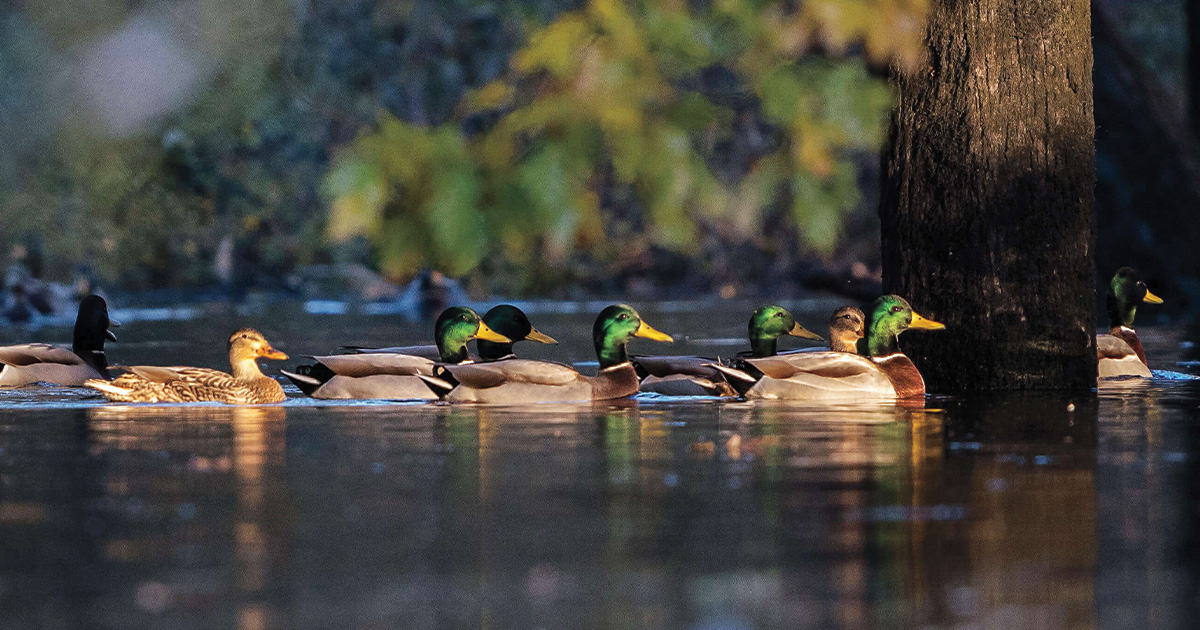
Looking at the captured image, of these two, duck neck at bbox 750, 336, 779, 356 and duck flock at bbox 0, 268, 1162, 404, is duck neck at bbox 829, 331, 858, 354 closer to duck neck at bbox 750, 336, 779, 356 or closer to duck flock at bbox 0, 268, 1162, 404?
duck flock at bbox 0, 268, 1162, 404

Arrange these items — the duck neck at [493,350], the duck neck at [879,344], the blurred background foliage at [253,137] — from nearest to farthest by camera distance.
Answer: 1. the duck neck at [879,344]
2. the duck neck at [493,350]
3. the blurred background foliage at [253,137]

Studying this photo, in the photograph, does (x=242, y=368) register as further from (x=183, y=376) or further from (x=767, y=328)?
(x=767, y=328)

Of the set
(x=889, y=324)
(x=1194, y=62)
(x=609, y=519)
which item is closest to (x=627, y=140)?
(x=609, y=519)

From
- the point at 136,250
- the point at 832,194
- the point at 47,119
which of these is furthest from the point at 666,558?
the point at 136,250

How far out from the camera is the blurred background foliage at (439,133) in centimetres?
942

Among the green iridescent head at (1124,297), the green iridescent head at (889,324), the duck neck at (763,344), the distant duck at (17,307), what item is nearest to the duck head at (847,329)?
the duck neck at (763,344)

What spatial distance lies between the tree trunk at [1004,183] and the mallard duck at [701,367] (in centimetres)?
164

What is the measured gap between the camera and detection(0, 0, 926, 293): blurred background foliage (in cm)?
942

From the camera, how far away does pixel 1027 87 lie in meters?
14.4

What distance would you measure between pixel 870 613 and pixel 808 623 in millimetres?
220

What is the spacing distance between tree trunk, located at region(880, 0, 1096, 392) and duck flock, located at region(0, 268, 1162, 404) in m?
0.42

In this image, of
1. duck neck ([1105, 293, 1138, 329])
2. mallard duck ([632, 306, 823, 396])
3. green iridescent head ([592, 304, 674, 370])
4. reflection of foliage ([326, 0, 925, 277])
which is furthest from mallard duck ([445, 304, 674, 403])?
duck neck ([1105, 293, 1138, 329])

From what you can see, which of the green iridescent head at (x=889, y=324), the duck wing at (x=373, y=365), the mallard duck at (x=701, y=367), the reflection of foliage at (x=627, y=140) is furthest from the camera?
the mallard duck at (x=701, y=367)

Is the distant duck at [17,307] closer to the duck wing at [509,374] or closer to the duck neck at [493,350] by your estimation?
the duck neck at [493,350]
